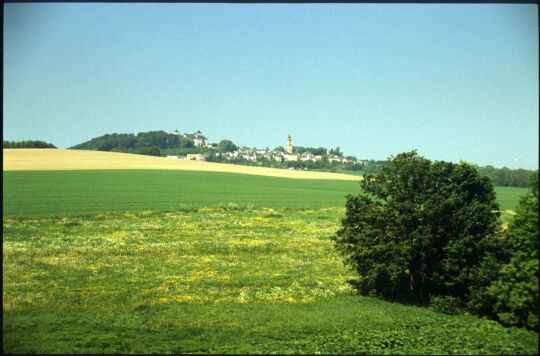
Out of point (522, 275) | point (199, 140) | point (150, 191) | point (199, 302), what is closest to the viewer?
point (522, 275)

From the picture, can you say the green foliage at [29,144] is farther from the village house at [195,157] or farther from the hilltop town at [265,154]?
the village house at [195,157]

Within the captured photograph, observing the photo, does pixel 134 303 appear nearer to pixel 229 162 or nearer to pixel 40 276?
pixel 40 276

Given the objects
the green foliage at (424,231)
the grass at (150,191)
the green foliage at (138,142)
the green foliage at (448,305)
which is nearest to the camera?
the green foliage at (448,305)

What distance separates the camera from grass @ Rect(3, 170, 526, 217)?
31.2 metres

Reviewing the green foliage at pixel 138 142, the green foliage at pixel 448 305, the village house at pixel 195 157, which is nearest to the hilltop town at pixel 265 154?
the village house at pixel 195 157

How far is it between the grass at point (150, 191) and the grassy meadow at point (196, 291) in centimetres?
43

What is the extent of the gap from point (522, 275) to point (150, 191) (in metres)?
32.5

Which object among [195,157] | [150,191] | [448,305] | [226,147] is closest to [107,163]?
[195,157]

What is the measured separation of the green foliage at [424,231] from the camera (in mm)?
14039

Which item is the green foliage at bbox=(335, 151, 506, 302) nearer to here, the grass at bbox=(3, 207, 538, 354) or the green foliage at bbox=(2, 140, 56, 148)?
the grass at bbox=(3, 207, 538, 354)

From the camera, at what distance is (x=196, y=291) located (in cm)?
1507

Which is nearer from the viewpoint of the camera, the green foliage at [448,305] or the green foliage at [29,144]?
the green foliage at [448,305]

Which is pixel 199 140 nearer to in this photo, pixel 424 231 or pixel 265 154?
pixel 265 154

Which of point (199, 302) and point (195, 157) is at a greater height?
point (195, 157)
